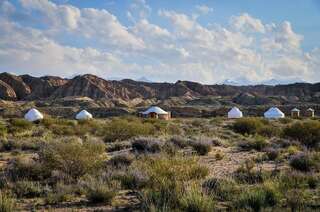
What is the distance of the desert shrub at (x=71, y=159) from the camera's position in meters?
11.8

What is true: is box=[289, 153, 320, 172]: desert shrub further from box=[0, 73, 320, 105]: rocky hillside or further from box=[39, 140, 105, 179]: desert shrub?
box=[0, 73, 320, 105]: rocky hillside

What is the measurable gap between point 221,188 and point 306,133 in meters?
13.6

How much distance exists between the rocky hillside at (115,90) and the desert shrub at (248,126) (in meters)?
89.0

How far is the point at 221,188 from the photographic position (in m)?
9.65

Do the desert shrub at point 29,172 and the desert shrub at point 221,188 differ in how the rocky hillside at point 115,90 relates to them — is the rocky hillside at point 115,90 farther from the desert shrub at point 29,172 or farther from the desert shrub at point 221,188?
the desert shrub at point 221,188

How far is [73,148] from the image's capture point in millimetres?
12062

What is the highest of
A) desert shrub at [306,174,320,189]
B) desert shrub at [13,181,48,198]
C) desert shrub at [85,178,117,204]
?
desert shrub at [306,174,320,189]

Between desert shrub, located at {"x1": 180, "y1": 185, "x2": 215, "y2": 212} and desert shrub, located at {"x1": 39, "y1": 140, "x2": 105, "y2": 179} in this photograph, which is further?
desert shrub, located at {"x1": 39, "y1": 140, "x2": 105, "y2": 179}

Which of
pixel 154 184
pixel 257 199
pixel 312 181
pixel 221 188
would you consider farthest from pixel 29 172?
pixel 312 181

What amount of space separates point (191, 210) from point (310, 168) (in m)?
6.19

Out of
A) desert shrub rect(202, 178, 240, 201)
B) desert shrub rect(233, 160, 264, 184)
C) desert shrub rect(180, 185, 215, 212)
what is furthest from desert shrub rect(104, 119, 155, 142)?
desert shrub rect(180, 185, 215, 212)

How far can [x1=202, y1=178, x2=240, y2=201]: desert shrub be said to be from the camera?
9180mm

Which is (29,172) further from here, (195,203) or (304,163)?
(304,163)

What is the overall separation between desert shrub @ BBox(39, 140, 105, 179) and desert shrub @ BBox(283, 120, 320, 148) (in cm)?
1247
